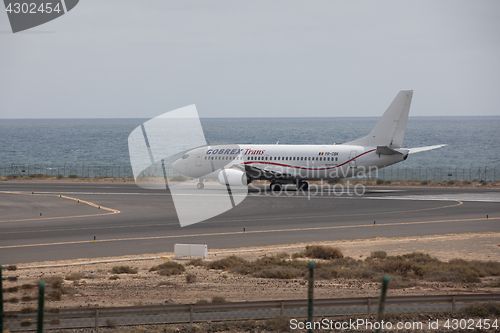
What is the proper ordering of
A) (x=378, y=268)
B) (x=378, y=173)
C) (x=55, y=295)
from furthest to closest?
(x=378, y=173), (x=378, y=268), (x=55, y=295)

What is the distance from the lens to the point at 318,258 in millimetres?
22656

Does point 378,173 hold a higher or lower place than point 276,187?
lower

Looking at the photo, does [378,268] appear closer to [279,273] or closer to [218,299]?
[279,273]

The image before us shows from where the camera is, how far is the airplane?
44.7m

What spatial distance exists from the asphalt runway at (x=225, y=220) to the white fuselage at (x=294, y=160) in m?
2.16

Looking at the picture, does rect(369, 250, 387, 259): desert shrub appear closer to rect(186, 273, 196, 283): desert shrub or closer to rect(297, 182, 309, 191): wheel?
rect(186, 273, 196, 283): desert shrub

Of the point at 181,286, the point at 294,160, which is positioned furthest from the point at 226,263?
the point at 294,160

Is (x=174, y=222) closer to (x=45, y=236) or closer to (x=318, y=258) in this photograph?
(x=45, y=236)

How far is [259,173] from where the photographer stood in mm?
48812

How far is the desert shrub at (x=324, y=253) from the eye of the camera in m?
22.7

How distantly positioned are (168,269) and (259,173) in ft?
96.8

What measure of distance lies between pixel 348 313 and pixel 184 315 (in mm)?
4048

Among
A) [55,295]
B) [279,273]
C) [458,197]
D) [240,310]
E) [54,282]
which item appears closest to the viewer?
[240,310]

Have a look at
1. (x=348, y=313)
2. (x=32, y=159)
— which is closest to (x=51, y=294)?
(x=348, y=313)
